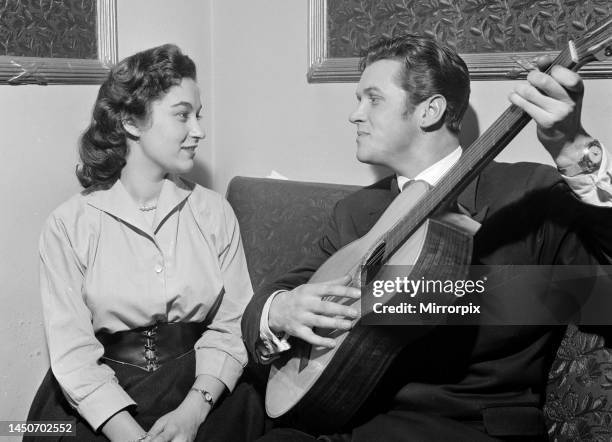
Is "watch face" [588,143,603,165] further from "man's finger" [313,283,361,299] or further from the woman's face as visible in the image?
the woman's face

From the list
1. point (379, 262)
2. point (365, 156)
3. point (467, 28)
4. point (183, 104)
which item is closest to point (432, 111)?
point (365, 156)

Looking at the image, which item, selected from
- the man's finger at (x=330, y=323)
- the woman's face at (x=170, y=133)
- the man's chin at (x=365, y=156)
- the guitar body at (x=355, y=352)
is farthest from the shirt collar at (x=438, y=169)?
the woman's face at (x=170, y=133)

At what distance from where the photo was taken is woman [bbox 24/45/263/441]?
195 centimetres

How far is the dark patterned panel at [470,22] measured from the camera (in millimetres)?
1923

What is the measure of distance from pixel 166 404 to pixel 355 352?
Answer: 67 centimetres

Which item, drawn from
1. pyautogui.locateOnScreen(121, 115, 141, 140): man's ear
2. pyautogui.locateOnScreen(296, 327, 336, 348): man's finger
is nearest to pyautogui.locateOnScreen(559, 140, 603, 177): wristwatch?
pyautogui.locateOnScreen(296, 327, 336, 348): man's finger

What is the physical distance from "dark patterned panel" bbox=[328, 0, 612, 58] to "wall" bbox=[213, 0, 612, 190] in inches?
7.0

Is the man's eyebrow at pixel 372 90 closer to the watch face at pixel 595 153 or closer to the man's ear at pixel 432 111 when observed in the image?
the man's ear at pixel 432 111

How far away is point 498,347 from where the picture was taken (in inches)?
67.0

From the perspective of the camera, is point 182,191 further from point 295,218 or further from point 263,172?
point 263,172

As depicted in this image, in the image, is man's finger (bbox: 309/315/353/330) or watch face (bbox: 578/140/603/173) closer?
watch face (bbox: 578/140/603/173)

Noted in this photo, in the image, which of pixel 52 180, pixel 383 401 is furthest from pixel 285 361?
pixel 52 180

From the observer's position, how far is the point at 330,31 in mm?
2477

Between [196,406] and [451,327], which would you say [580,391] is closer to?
[451,327]
